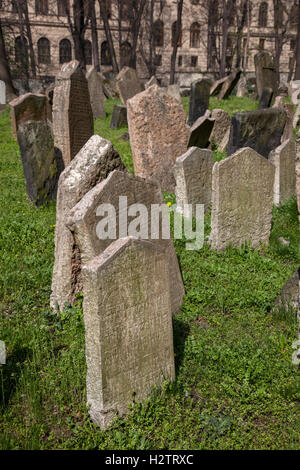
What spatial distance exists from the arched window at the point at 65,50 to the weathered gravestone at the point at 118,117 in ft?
113

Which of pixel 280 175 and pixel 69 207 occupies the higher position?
pixel 69 207

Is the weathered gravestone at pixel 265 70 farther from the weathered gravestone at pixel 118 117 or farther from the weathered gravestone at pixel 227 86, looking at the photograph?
the weathered gravestone at pixel 118 117

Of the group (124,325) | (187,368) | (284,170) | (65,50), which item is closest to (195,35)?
(65,50)

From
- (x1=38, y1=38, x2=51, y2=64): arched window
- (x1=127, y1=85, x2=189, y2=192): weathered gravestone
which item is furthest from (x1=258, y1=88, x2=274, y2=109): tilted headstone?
(x1=38, y1=38, x2=51, y2=64): arched window

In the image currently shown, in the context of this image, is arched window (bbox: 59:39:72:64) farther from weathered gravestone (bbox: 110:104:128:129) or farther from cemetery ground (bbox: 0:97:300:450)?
cemetery ground (bbox: 0:97:300:450)

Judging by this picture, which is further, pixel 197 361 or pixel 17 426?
pixel 197 361

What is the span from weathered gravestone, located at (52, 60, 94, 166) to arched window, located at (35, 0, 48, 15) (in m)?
40.2

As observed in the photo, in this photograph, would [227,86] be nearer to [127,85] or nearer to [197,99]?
[127,85]

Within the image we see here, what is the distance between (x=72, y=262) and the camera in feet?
14.5

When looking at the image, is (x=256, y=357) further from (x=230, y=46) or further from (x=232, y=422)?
(x=230, y=46)

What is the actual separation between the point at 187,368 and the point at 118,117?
11.8 m

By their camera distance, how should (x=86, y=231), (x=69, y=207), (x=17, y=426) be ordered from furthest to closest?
(x=69, y=207), (x=86, y=231), (x=17, y=426)
